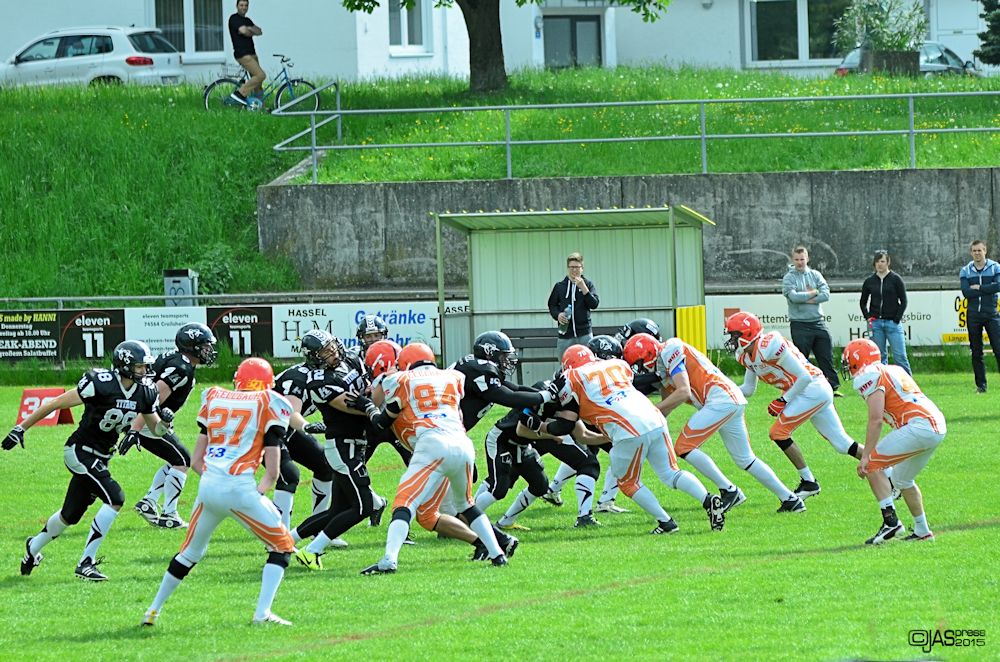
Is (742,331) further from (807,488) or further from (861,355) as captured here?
(861,355)

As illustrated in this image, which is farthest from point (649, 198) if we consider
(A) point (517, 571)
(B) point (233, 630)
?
(B) point (233, 630)

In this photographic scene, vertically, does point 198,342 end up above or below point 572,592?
above

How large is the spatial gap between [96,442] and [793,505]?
6.08 m

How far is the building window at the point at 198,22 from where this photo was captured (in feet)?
128

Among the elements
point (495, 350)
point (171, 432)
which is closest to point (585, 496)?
point (495, 350)

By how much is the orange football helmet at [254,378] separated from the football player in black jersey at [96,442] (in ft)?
6.66

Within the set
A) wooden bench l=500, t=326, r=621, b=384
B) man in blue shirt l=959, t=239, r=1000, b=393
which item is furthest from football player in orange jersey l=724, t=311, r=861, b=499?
wooden bench l=500, t=326, r=621, b=384

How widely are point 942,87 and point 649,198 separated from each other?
36.4 ft

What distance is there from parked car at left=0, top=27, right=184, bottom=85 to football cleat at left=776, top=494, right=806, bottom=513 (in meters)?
26.4

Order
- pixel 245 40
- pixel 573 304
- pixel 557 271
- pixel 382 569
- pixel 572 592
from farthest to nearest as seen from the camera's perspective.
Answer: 1. pixel 245 40
2. pixel 557 271
3. pixel 573 304
4. pixel 382 569
5. pixel 572 592

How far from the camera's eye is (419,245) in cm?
2891

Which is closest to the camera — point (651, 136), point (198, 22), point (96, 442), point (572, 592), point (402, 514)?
point (572, 592)

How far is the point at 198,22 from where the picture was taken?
39.2 meters

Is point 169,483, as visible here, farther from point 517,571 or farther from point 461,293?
point 461,293
